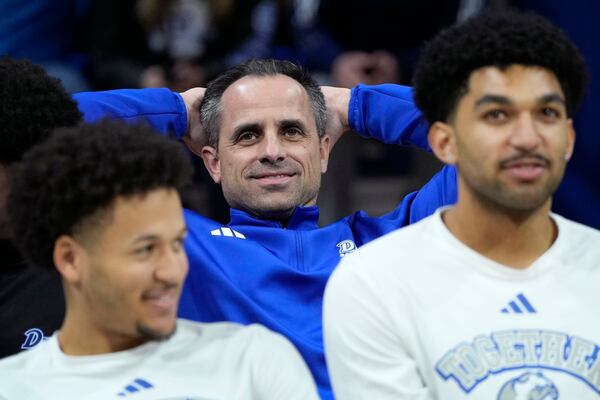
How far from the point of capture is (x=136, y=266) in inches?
77.9

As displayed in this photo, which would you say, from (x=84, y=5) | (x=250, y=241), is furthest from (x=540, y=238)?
(x=84, y=5)

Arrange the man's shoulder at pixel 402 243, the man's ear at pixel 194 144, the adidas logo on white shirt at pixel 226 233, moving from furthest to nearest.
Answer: the man's ear at pixel 194 144, the adidas logo on white shirt at pixel 226 233, the man's shoulder at pixel 402 243

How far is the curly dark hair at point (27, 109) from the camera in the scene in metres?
2.37

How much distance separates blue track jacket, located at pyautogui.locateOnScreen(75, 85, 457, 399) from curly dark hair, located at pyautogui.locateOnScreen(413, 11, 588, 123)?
557 mm

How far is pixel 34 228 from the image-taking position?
80.0 inches

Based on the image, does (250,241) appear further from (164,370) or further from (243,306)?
(164,370)

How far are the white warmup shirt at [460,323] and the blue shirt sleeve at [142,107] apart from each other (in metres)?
0.99

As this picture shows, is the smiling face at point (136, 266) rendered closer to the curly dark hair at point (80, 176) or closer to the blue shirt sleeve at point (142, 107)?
the curly dark hair at point (80, 176)

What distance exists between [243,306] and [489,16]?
0.92 m

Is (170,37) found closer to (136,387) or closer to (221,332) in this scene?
(221,332)

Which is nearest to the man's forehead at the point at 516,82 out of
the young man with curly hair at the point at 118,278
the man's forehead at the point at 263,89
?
the young man with curly hair at the point at 118,278

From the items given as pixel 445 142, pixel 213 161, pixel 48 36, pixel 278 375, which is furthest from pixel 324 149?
pixel 48 36

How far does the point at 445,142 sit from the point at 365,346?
452 millimetres

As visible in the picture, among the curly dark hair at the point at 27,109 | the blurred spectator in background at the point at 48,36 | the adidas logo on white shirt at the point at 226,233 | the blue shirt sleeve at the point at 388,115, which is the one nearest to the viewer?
the curly dark hair at the point at 27,109
